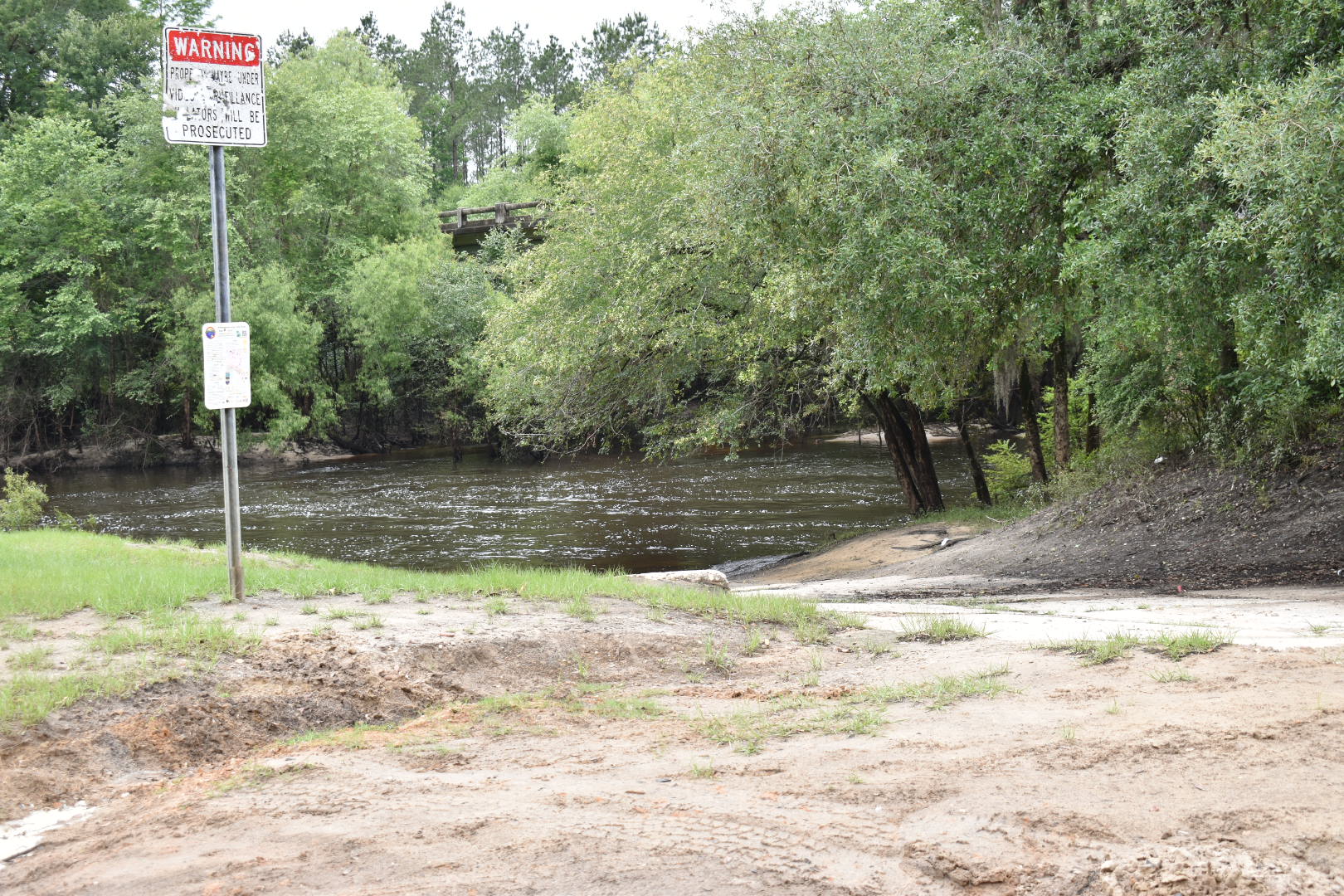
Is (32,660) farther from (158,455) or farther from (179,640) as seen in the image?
(158,455)

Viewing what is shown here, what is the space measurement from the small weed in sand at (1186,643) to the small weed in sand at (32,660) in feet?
23.6

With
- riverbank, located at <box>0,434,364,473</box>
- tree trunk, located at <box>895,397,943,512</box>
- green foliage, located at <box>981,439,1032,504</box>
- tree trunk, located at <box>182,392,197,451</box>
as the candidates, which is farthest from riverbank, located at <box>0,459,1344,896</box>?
tree trunk, located at <box>182,392,197,451</box>

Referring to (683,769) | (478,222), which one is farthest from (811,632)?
(478,222)

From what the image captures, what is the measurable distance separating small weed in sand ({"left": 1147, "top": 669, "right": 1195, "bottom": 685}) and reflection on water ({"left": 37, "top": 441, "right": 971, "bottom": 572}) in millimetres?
14034

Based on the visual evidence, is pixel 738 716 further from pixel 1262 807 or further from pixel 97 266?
pixel 97 266

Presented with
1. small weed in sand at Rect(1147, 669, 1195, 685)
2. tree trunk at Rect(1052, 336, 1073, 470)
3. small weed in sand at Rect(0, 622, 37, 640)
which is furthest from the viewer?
tree trunk at Rect(1052, 336, 1073, 470)

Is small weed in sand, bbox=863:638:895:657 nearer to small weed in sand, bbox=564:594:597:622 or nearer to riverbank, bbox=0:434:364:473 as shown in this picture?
small weed in sand, bbox=564:594:597:622

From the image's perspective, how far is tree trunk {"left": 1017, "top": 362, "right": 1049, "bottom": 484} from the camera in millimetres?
19406

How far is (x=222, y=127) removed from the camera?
28.5ft

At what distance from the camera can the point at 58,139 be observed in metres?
41.7

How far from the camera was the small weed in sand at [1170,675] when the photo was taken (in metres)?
6.27

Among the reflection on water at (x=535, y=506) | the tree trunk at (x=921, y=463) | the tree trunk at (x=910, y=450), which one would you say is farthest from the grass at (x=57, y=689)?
the tree trunk at (x=921, y=463)

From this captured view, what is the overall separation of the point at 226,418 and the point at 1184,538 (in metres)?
11.1

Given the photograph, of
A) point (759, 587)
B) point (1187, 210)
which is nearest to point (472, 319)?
point (759, 587)
